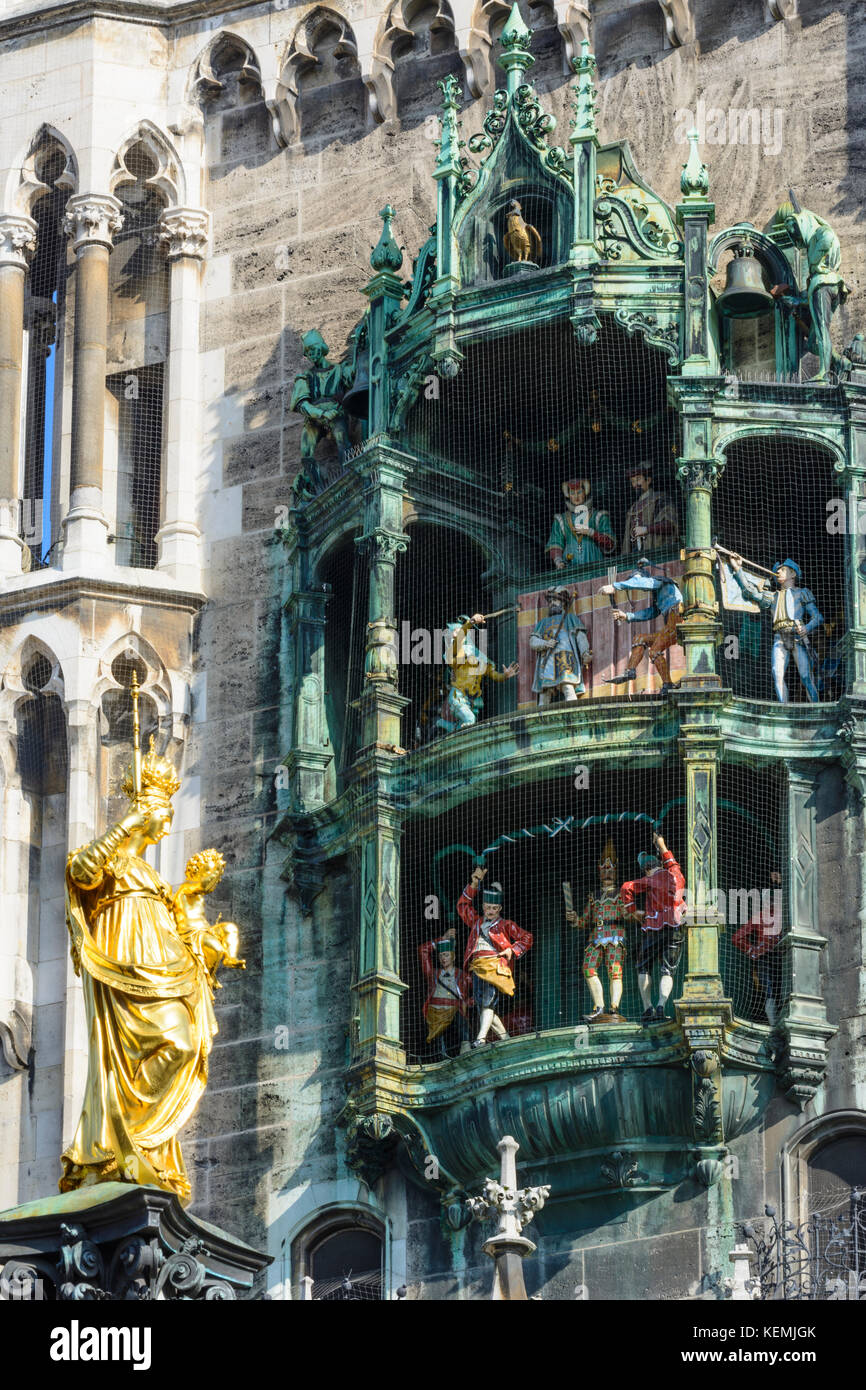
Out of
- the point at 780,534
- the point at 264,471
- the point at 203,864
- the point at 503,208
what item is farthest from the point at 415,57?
the point at 203,864

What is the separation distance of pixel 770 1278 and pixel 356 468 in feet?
19.3

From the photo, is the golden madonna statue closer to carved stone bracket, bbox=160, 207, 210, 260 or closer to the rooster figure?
the rooster figure

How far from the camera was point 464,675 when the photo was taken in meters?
27.0

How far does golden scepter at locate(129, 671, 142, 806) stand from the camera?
25.0 meters

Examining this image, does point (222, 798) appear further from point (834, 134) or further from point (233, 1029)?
point (834, 134)

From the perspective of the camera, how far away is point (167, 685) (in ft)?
92.0

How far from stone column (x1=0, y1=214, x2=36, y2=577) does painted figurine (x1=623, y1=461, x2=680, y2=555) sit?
13.0 feet

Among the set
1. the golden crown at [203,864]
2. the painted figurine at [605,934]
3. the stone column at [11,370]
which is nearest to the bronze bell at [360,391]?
the stone column at [11,370]

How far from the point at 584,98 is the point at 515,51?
2.09 feet

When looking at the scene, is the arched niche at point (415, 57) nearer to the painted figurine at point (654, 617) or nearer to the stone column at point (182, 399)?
the stone column at point (182, 399)

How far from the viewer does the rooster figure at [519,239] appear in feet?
90.0

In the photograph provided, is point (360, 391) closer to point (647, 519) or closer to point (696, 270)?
point (647, 519)

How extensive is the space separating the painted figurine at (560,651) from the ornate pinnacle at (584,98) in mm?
2740

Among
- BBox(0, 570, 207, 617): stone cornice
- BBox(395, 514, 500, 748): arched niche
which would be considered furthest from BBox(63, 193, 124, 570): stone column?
BBox(395, 514, 500, 748): arched niche
